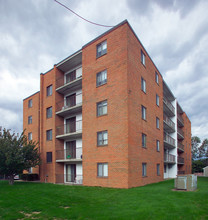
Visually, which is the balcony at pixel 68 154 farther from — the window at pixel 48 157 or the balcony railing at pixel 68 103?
the balcony railing at pixel 68 103

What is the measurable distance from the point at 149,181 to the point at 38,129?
49.9 feet

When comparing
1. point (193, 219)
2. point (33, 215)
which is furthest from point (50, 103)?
point (193, 219)

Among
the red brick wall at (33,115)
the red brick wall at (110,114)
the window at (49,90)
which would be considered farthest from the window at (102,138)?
the red brick wall at (33,115)

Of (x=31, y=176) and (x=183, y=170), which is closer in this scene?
(x=31, y=176)

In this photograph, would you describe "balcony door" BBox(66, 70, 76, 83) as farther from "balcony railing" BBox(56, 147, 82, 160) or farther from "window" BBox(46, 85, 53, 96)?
"balcony railing" BBox(56, 147, 82, 160)

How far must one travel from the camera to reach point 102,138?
17453 mm

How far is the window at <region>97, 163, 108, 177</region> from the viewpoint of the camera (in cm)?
1675

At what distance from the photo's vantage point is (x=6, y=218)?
7785mm

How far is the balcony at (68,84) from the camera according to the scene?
2147cm

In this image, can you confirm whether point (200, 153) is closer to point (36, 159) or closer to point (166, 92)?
point (166, 92)

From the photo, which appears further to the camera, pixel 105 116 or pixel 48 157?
pixel 48 157

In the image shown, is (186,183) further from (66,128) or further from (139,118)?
(66,128)

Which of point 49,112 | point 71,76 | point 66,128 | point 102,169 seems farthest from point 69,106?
point 102,169

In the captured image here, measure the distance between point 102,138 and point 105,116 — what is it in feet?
5.92
